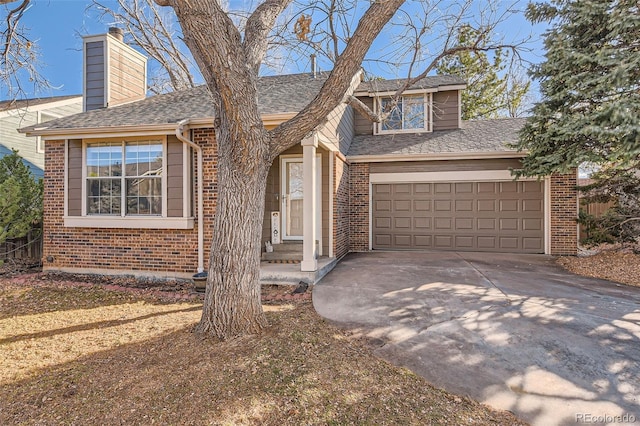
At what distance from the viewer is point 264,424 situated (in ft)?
7.82

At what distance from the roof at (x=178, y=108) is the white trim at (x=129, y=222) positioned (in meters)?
1.88

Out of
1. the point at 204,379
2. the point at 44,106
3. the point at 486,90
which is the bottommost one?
the point at 204,379

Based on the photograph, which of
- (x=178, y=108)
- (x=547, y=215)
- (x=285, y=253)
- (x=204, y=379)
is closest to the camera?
(x=204, y=379)

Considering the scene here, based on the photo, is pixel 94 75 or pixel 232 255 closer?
pixel 232 255

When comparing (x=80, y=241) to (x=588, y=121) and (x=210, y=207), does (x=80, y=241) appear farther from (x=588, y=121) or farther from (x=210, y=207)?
(x=588, y=121)

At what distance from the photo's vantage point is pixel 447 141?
32.9 ft

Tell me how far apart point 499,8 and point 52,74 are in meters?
9.28

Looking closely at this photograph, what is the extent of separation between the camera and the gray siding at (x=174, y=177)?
6668 mm

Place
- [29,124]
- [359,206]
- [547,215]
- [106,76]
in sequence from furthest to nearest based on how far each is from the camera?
[29,124] < [359,206] < [547,215] < [106,76]

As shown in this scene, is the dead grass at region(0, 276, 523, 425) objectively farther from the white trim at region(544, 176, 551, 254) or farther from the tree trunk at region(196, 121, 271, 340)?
the white trim at region(544, 176, 551, 254)

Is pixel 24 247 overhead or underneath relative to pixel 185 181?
underneath

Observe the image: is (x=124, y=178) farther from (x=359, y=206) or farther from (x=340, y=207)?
(x=359, y=206)

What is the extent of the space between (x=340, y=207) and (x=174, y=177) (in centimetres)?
414

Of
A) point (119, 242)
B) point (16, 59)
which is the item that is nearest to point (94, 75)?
point (16, 59)
